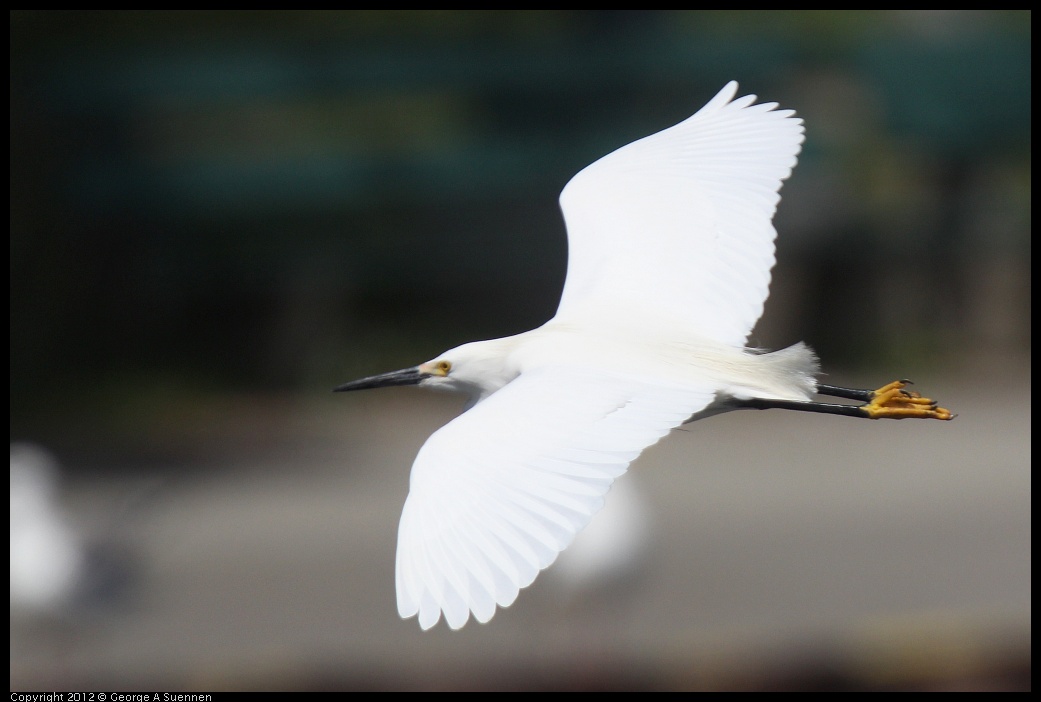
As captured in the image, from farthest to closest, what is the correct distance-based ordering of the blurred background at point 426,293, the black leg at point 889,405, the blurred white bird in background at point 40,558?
the blurred background at point 426,293 < the blurred white bird in background at point 40,558 < the black leg at point 889,405

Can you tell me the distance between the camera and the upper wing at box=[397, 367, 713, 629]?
237 centimetres

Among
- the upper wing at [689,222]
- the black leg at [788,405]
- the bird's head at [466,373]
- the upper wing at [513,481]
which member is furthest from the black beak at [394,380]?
the black leg at [788,405]

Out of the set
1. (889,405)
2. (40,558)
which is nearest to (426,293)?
(40,558)

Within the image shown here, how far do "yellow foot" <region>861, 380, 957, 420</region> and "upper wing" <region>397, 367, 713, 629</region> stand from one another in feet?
2.08

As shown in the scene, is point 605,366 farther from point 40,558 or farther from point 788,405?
point 40,558

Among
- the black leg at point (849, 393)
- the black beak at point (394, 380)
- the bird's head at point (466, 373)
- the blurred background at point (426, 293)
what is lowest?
the black leg at point (849, 393)

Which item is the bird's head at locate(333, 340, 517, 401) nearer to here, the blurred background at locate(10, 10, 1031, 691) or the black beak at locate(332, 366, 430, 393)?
the black beak at locate(332, 366, 430, 393)

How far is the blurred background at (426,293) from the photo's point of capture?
28.9 feet

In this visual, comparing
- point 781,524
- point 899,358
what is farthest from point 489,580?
point 899,358

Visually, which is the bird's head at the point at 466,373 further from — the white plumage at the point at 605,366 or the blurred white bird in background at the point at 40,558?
the blurred white bird in background at the point at 40,558

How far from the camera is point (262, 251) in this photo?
12031 mm

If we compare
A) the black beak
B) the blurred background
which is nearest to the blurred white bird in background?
the blurred background

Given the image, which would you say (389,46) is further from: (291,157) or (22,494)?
(22,494)

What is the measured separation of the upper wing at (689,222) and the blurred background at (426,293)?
3994mm
